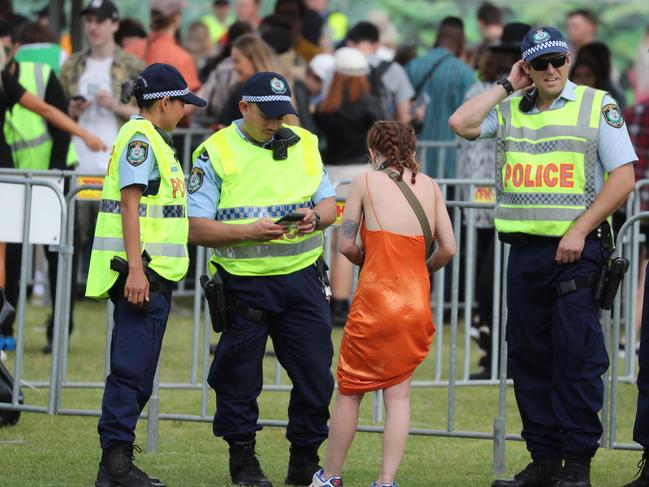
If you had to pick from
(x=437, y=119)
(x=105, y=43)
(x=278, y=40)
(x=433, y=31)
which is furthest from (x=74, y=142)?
(x=433, y=31)

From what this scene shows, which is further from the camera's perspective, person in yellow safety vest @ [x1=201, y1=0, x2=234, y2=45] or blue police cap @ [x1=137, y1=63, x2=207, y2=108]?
person in yellow safety vest @ [x1=201, y1=0, x2=234, y2=45]

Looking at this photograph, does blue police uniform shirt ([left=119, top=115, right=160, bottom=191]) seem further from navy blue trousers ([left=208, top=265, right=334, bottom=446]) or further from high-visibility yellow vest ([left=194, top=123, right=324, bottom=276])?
navy blue trousers ([left=208, top=265, right=334, bottom=446])

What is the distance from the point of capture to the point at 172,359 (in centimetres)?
1059

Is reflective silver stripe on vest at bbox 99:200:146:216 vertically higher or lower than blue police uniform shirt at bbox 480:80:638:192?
lower

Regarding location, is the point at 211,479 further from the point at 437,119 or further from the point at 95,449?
the point at 437,119

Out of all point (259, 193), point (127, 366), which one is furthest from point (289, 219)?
point (127, 366)

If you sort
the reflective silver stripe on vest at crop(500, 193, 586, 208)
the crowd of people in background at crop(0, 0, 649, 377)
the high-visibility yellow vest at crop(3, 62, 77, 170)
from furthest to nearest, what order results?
the crowd of people in background at crop(0, 0, 649, 377) < the high-visibility yellow vest at crop(3, 62, 77, 170) < the reflective silver stripe on vest at crop(500, 193, 586, 208)

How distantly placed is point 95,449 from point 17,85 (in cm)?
303

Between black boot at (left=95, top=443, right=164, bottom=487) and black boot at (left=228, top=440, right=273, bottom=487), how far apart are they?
0.44 metres

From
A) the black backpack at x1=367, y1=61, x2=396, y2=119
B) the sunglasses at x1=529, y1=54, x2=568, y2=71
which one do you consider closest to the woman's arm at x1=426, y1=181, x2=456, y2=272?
the sunglasses at x1=529, y1=54, x2=568, y2=71

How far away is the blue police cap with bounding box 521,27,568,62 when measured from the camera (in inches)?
259

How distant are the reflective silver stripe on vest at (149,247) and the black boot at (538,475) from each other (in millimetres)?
1797

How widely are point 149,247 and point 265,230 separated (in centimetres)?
50

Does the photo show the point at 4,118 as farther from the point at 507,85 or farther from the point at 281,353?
the point at 507,85
